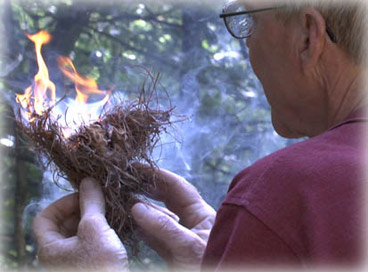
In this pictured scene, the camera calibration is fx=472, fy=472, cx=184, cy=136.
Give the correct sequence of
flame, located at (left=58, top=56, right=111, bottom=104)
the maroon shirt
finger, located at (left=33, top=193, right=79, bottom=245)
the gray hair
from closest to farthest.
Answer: the maroon shirt, the gray hair, finger, located at (left=33, top=193, right=79, bottom=245), flame, located at (left=58, top=56, right=111, bottom=104)

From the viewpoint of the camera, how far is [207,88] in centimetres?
215

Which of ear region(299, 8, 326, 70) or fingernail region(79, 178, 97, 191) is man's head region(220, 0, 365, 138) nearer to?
A: ear region(299, 8, 326, 70)

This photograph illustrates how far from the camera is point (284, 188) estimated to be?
753 mm

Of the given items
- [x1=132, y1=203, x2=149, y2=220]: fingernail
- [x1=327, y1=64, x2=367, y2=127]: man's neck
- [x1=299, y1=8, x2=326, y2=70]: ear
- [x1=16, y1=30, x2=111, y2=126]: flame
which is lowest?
[x1=132, y1=203, x2=149, y2=220]: fingernail

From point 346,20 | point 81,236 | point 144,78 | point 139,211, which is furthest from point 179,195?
point 346,20

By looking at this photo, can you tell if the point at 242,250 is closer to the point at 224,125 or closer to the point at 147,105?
the point at 147,105

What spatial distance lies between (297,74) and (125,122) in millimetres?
582

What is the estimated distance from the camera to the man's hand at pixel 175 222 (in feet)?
3.79

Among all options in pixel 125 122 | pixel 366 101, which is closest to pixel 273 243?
pixel 366 101

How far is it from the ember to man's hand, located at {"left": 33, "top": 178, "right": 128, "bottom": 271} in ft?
0.18

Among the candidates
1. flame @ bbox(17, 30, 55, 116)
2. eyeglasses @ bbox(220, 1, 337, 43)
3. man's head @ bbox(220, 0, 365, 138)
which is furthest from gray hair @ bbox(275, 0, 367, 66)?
flame @ bbox(17, 30, 55, 116)

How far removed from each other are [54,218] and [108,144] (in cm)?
26

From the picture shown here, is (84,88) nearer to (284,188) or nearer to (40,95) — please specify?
(40,95)

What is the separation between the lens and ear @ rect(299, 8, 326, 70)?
896mm
